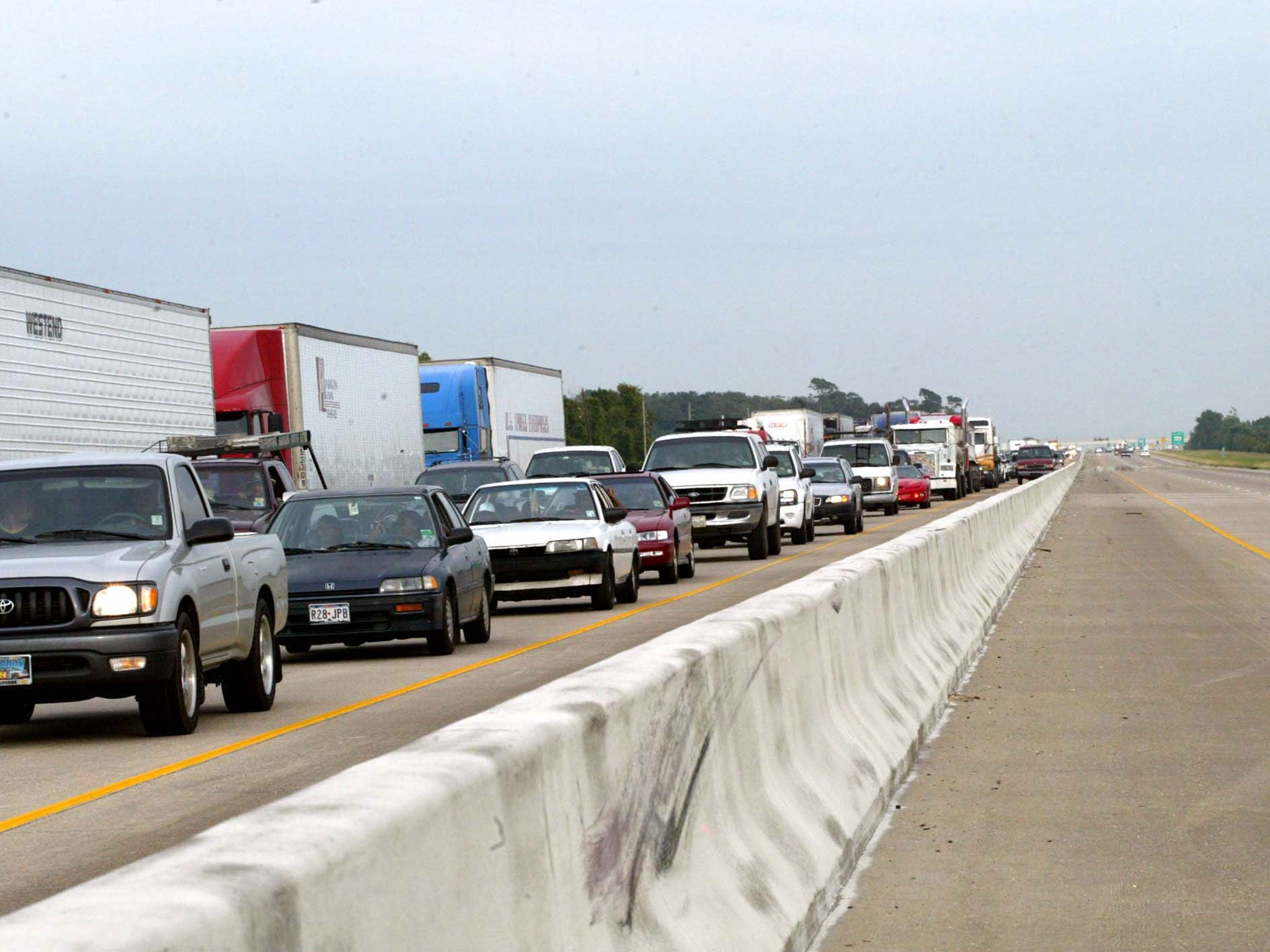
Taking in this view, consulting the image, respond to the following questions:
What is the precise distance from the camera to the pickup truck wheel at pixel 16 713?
1277cm

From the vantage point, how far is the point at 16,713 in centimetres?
1293

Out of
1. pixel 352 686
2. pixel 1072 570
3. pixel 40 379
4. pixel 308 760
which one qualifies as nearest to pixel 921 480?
pixel 1072 570

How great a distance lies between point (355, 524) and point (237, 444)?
917cm

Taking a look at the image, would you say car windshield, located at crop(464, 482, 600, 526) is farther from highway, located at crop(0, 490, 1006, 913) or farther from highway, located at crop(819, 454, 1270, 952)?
highway, located at crop(819, 454, 1270, 952)

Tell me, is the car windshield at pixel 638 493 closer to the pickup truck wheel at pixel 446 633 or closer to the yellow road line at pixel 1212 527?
the yellow road line at pixel 1212 527

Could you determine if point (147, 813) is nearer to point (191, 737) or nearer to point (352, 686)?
point (191, 737)

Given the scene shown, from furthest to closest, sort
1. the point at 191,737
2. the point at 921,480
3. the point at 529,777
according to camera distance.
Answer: the point at 921,480
the point at 191,737
the point at 529,777

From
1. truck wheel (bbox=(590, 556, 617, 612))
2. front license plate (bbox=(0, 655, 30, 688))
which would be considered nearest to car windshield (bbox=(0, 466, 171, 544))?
front license plate (bbox=(0, 655, 30, 688))

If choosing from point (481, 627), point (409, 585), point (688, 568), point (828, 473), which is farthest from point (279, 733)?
point (828, 473)

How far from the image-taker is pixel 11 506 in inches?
472

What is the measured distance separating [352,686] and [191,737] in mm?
3094

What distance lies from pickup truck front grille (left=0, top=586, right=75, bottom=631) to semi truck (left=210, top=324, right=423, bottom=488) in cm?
1681

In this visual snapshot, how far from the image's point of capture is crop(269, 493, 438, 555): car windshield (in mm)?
17719

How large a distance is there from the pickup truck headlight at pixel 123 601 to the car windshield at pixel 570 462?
Result: 21.6 meters
